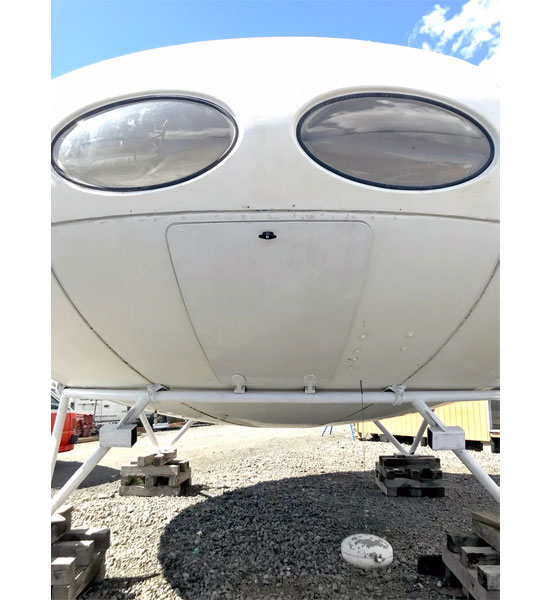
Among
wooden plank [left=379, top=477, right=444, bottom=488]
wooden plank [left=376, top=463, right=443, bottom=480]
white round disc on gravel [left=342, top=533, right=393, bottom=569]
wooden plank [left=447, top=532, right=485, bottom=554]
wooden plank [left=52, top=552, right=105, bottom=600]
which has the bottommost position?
wooden plank [left=379, top=477, right=444, bottom=488]

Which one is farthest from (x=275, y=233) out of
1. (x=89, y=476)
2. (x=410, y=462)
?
(x=89, y=476)

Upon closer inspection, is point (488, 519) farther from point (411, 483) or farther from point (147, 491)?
point (147, 491)

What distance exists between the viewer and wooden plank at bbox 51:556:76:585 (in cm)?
270

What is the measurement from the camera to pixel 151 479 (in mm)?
5500

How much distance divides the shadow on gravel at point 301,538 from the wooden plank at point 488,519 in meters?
0.59

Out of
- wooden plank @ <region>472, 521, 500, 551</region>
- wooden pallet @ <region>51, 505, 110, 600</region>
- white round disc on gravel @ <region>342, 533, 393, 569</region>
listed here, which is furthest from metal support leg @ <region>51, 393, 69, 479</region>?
wooden plank @ <region>472, 521, 500, 551</region>

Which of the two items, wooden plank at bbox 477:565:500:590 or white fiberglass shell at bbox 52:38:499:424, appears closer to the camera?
white fiberglass shell at bbox 52:38:499:424

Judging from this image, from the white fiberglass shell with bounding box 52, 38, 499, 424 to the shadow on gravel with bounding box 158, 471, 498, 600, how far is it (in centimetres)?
187

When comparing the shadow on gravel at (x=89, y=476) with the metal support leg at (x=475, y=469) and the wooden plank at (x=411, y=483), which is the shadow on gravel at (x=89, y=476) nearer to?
the wooden plank at (x=411, y=483)

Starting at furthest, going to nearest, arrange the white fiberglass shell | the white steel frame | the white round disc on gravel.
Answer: the white round disc on gravel
the white steel frame
the white fiberglass shell

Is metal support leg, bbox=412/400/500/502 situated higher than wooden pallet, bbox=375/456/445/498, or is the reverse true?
metal support leg, bbox=412/400/500/502

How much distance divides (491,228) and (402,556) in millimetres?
2929

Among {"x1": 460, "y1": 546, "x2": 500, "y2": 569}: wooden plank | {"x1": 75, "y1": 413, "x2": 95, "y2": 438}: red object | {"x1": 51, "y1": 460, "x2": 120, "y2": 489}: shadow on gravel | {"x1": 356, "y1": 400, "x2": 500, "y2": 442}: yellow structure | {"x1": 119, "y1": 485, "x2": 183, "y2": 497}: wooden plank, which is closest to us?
{"x1": 460, "y1": 546, "x2": 500, "y2": 569}: wooden plank

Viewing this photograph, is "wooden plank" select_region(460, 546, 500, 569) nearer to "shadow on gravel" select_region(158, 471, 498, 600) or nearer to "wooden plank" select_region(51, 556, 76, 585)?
"shadow on gravel" select_region(158, 471, 498, 600)
